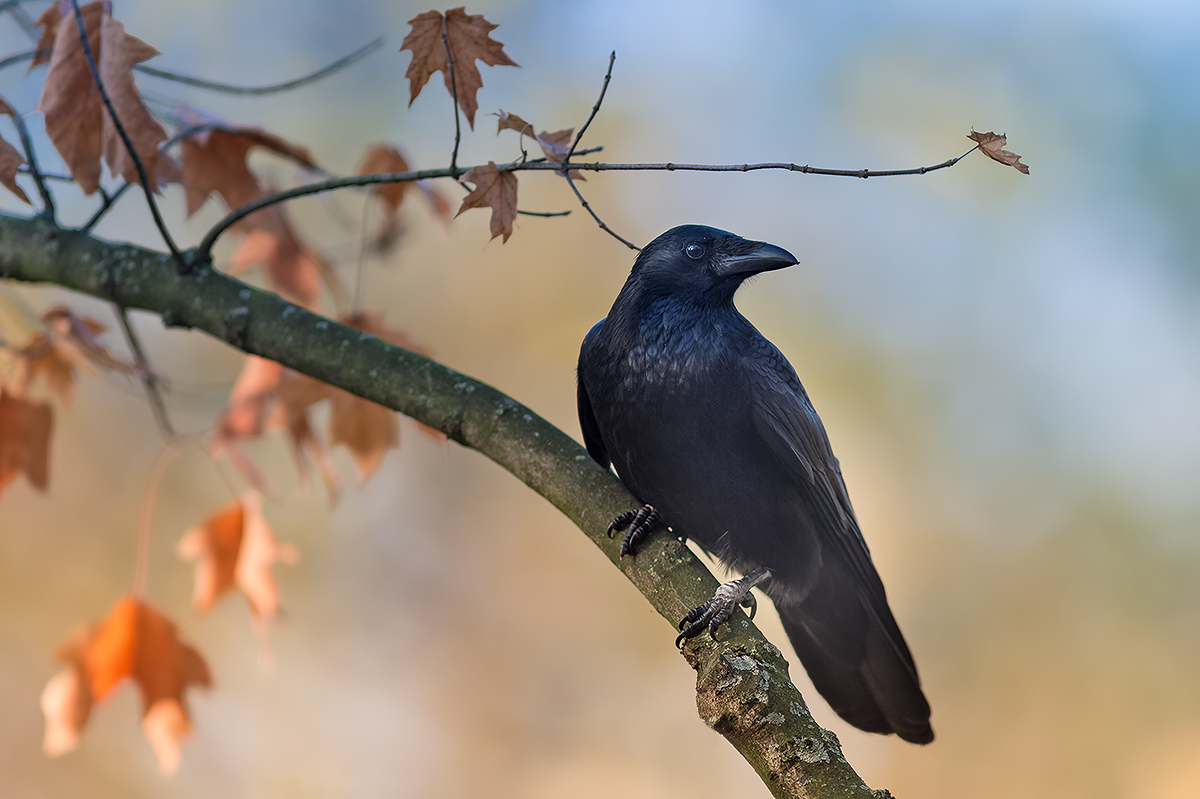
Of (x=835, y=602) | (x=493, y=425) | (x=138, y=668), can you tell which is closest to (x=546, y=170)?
(x=493, y=425)

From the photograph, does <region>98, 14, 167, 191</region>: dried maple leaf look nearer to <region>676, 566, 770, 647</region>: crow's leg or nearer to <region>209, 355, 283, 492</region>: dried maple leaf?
<region>209, 355, 283, 492</region>: dried maple leaf

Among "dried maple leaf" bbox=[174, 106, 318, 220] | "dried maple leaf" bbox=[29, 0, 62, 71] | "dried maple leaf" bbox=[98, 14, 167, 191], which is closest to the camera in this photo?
"dried maple leaf" bbox=[98, 14, 167, 191]

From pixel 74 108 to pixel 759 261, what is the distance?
155 centimetres

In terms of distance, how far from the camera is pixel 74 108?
1980mm

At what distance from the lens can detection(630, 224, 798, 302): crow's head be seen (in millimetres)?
2125

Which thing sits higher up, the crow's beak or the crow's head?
the crow's head

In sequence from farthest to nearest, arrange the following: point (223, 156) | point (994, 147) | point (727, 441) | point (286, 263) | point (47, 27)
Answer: point (286, 263) → point (223, 156) → point (47, 27) → point (727, 441) → point (994, 147)

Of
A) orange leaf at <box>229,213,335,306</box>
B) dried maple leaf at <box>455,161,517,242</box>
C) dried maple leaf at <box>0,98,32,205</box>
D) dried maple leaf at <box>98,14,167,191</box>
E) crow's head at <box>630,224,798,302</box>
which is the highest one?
orange leaf at <box>229,213,335,306</box>

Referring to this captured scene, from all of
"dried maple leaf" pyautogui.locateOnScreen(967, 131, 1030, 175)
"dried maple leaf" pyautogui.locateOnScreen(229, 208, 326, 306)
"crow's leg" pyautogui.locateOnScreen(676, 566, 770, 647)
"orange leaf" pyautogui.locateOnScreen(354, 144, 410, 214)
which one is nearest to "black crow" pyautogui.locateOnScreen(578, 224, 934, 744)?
"crow's leg" pyautogui.locateOnScreen(676, 566, 770, 647)

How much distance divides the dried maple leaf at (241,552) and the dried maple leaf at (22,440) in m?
0.54

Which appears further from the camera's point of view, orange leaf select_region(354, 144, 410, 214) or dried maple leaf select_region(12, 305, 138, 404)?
orange leaf select_region(354, 144, 410, 214)

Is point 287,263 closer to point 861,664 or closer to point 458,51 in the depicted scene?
point 458,51

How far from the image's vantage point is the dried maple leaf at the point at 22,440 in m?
→ 2.66

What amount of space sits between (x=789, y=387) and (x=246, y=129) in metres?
1.61
